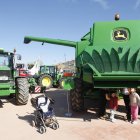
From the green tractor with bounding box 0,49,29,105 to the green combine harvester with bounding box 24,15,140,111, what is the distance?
9.50ft

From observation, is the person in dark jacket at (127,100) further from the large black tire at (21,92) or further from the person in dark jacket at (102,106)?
the large black tire at (21,92)

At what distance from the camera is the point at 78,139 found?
739cm

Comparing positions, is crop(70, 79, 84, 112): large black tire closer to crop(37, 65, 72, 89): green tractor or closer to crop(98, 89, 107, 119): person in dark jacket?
crop(98, 89, 107, 119): person in dark jacket

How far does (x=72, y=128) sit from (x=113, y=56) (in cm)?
248

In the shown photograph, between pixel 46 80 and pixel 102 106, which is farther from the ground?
pixel 46 80

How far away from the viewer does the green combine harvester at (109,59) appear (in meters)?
8.66

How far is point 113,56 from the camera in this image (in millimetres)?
8844

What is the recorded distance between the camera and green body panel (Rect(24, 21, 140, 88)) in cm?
864

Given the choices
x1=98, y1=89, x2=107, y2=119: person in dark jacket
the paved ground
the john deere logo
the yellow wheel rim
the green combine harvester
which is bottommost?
the paved ground

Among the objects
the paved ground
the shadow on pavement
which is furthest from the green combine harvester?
the shadow on pavement

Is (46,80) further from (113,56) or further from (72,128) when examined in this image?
(72,128)

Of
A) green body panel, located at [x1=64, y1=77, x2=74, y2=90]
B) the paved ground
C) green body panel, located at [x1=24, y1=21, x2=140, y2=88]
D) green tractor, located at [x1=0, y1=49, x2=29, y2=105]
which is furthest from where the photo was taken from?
green tractor, located at [x1=0, y1=49, x2=29, y2=105]

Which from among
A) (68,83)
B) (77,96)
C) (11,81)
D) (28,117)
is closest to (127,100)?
(77,96)

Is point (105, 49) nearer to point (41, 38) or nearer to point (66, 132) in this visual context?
point (66, 132)
